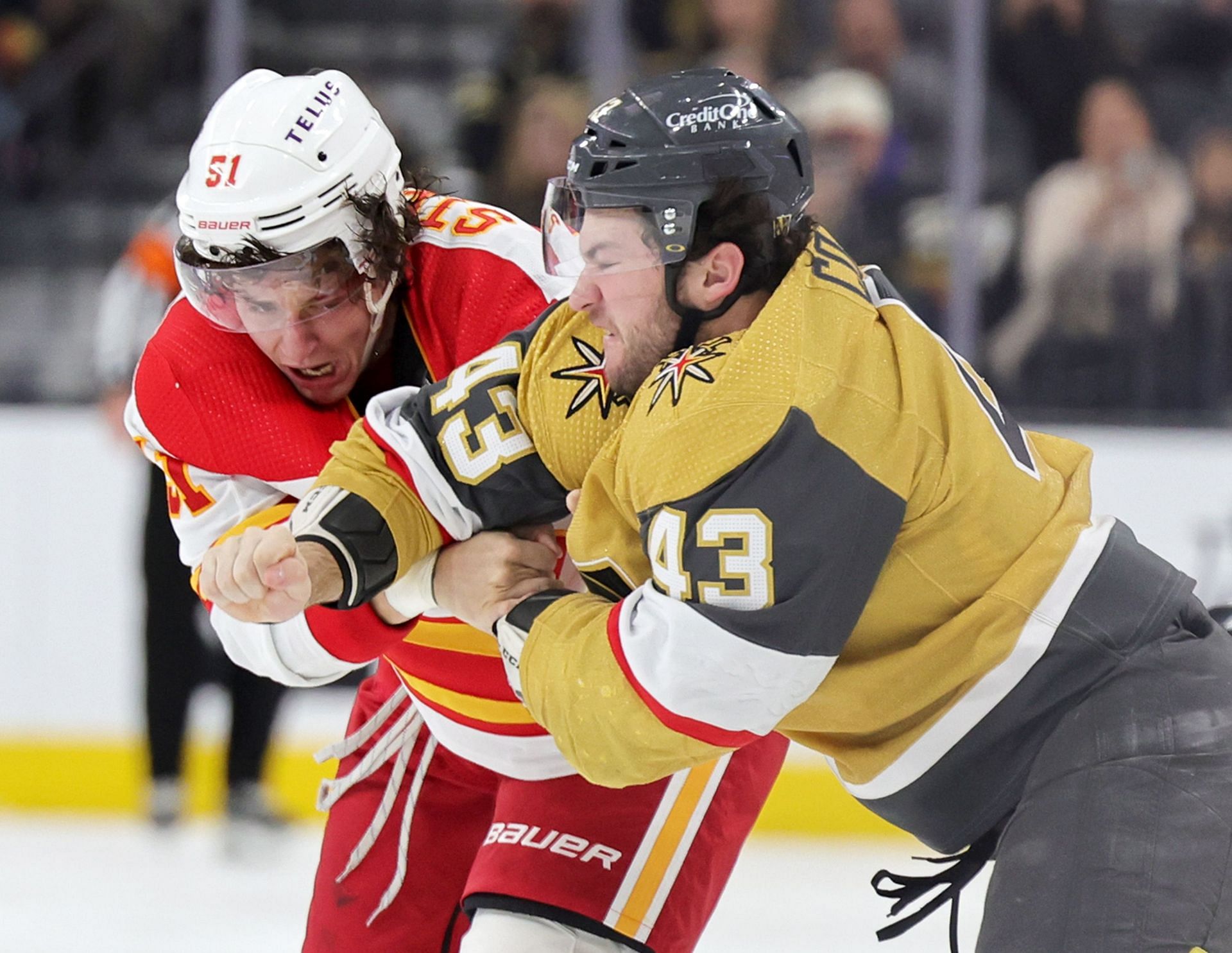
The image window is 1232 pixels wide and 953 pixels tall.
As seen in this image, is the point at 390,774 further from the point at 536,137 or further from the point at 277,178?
the point at 536,137

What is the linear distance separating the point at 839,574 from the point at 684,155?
405 millimetres

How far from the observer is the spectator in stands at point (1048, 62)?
4574 millimetres

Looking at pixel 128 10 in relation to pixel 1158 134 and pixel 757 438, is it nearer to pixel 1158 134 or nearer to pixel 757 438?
pixel 1158 134

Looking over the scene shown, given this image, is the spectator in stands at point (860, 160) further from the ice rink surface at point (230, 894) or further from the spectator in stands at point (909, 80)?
the ice rink surface at point (230, 894)

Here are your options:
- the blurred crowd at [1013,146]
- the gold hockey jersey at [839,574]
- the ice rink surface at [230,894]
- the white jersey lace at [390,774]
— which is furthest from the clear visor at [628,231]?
the blurred crowd at [1013,146]

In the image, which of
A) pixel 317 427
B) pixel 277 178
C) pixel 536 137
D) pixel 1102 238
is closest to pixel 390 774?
pixel 317 427

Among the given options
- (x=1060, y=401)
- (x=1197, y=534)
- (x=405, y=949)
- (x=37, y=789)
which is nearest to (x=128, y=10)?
(x=37, y=789)

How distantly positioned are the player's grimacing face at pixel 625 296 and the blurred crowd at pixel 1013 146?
2.98m

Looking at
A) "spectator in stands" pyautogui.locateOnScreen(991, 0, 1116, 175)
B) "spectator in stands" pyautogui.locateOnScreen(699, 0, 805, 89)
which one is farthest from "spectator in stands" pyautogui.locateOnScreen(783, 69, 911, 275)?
"spectator in stands" pyautogui.locateOnScreen(991, 0, 1116, 175)

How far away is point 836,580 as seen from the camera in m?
1.47

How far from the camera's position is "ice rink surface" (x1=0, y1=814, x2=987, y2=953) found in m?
3.43

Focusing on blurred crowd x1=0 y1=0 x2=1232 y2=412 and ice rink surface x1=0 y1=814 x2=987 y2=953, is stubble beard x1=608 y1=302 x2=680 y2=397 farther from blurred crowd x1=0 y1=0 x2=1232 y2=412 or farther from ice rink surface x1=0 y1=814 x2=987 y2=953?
blurred crowd x1=0 y1=0 x2=1232 y2=412

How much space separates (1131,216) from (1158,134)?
0.25 m

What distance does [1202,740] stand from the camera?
155 cm
